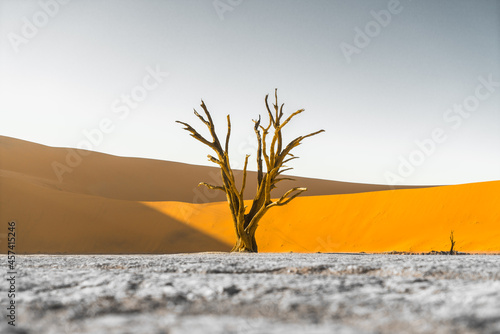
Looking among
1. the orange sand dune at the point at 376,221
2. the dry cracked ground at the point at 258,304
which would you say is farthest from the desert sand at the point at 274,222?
the dry cracked ground at the point at 258,304

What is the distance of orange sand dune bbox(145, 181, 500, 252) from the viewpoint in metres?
18.2

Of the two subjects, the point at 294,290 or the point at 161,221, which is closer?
the point at 294,290

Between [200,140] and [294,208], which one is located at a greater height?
[200,140]

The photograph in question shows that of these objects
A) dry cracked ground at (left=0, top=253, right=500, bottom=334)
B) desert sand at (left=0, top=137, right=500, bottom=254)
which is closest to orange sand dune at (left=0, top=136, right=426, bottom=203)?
desert sand at (left=0, top=137, right=500, bottom=254)

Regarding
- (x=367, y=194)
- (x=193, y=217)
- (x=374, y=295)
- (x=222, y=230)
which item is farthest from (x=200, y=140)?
(x=367, y=194)

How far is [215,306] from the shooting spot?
1.34m

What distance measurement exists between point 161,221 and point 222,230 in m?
3.26

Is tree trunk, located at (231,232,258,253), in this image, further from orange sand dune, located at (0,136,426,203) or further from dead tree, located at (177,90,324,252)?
orange sand dune, located at (0,136,426,203)

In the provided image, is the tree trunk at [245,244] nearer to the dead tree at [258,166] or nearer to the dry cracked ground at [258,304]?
the dead tree at [258,166]

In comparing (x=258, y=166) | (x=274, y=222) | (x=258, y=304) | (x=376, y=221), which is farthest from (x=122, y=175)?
(x=258, y=304)

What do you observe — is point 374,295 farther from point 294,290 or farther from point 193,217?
point 193,217

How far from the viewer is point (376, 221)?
21344mm

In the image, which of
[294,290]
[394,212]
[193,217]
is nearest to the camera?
[294,290]

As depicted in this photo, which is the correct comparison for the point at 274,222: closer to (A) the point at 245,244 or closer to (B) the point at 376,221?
(B) the point at 376,221
